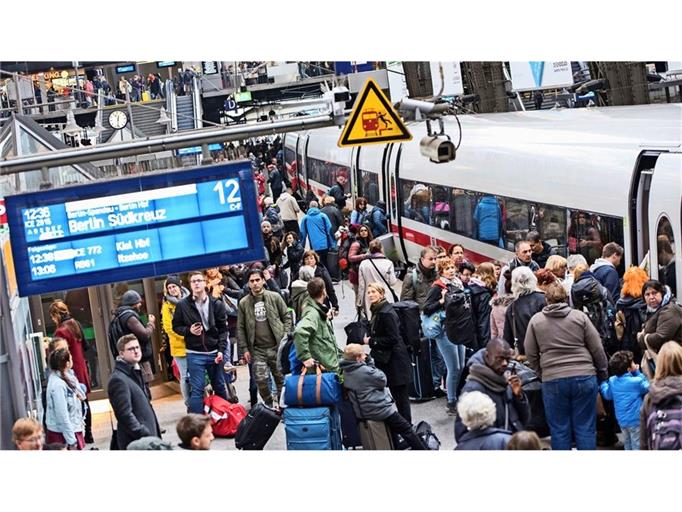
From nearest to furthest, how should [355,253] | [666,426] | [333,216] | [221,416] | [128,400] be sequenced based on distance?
[666,426] < [128,400] < [221,416] < [355,253] < [333,216]

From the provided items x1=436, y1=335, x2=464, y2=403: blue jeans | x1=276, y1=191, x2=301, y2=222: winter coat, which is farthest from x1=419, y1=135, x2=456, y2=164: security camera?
x1=276, y1=191, x2=301, y2=222: winter coat

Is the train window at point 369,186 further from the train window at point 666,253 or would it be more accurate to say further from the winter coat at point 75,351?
the winter coat at point 75,351

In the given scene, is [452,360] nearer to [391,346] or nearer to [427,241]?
[391,346]

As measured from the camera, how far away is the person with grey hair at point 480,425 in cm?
777

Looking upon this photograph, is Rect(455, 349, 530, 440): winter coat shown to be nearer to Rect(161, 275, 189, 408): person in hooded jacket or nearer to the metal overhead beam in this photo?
the metal overhead beam

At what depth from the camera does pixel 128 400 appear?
995 centimetres

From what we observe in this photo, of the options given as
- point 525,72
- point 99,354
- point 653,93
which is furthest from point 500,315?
point 653,93

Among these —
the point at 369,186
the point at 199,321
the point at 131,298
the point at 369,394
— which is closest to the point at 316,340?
the point at 369,394

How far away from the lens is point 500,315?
40.0 ft

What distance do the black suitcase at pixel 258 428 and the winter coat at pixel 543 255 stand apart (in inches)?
217

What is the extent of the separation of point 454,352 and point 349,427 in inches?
81.7

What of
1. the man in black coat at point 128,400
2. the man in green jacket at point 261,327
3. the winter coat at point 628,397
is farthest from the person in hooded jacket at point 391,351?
the man in black coat at point 128,400

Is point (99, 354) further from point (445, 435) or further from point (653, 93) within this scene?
point (653, 93)
